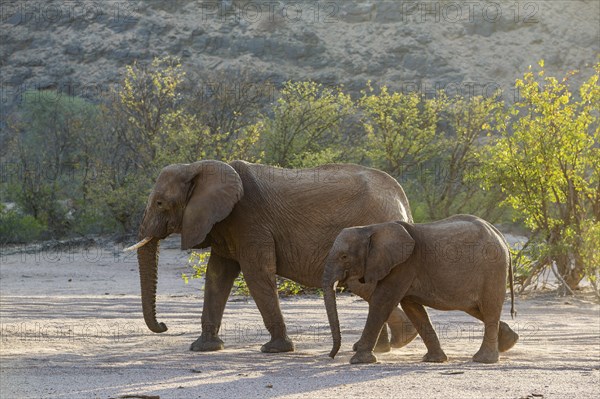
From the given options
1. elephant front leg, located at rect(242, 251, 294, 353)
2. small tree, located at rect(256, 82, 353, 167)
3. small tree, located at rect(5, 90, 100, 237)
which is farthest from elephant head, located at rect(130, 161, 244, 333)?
small tree, located at rect(5, 90, 100, 237)

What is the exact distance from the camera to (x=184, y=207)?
35.2 feet

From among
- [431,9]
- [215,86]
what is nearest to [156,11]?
[431,9]

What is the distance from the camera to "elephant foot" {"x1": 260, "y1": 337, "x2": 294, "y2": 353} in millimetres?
10578

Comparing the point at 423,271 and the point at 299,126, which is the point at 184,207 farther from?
the point at 299,126

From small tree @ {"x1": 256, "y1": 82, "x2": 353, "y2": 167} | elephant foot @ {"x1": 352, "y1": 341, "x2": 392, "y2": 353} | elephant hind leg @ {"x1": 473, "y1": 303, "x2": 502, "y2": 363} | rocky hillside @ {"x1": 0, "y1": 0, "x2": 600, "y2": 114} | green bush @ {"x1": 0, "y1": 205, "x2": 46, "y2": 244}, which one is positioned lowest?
green bush @ {"x1": 0, "y1": 205, "x2": 46, "y2": 244}

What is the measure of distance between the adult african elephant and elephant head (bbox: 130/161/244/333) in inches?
0.4

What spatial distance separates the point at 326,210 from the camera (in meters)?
10.7

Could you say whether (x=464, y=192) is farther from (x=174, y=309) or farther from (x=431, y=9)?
(x=431, y=9)

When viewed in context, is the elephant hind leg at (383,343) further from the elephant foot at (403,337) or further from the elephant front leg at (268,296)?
the elephant front leg at (268,296)

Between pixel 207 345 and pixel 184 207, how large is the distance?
4.75ft

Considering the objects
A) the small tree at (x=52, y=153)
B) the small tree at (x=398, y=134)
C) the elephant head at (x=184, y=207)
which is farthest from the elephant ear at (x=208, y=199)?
the small tree at (x=52, y=153)

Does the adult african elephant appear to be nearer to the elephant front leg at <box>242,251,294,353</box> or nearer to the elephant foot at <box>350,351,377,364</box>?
the elephant front leg at <box>242,251,294,353</box>

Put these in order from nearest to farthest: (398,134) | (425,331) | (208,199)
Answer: (425,331) < (208,199) < (398,134)

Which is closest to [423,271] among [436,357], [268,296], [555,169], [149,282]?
[436,357]
